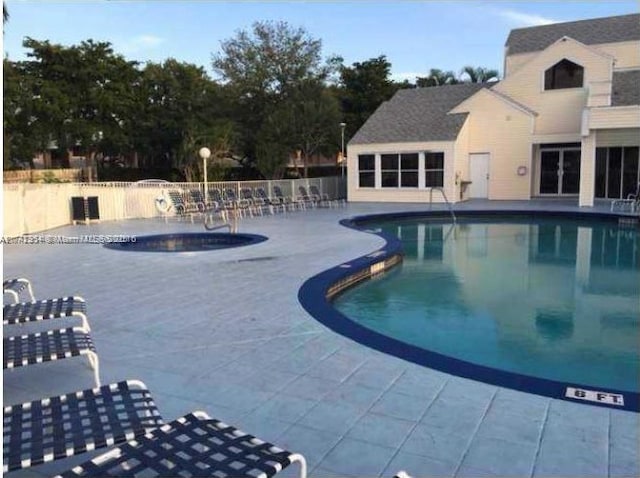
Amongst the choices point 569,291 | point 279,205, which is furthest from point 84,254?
point 279,205

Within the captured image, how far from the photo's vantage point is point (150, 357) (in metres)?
4.34

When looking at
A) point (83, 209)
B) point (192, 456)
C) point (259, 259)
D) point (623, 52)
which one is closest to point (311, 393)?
point (192, 456)

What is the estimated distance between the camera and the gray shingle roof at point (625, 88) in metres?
18.8

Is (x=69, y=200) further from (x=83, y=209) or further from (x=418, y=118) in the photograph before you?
(x=418, y=118)

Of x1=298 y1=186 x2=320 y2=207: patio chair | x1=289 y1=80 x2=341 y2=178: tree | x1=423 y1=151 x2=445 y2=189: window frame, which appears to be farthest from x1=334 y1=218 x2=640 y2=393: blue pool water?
x1=289 y1=80 x2=341 y2=178: tree

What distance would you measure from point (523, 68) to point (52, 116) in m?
21.5

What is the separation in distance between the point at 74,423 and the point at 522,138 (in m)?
20.3

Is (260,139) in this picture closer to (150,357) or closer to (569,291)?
(569,291)

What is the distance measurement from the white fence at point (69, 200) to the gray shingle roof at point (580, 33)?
12.7 metres

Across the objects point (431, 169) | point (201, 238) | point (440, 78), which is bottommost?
point (201, 238)

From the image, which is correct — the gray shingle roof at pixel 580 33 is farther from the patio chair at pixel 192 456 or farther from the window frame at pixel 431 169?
the patio chair at pixel 192 456

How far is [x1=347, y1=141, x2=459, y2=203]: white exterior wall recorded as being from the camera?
65.4ft

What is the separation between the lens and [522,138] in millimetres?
20188

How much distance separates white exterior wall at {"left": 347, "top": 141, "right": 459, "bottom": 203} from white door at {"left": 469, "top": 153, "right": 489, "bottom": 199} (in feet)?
5.82
